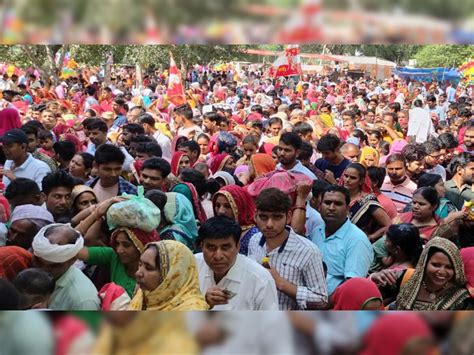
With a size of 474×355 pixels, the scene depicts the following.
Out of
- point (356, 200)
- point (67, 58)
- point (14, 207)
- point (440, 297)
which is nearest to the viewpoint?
point (440, 297)

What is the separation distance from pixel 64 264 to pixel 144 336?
66.3 inches

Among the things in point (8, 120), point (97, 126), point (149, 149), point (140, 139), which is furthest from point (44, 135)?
point (149, 149)

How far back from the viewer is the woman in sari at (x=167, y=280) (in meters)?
2.96

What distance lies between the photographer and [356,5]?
1486 millimetres

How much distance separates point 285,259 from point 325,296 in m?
0.27

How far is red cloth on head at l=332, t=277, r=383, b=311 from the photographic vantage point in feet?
10.7

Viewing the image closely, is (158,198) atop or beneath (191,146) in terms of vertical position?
atop

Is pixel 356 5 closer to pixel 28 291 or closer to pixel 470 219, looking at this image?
pixel 28 291

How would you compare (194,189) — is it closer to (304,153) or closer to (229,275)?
(304,153)

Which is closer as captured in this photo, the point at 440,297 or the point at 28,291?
the point at 28,291

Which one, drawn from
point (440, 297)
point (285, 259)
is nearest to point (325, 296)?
point (285, 259)

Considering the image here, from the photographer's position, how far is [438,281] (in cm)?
357

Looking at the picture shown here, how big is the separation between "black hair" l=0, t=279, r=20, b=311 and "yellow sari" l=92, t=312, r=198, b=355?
627mm

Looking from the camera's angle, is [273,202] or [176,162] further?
[176,162]
